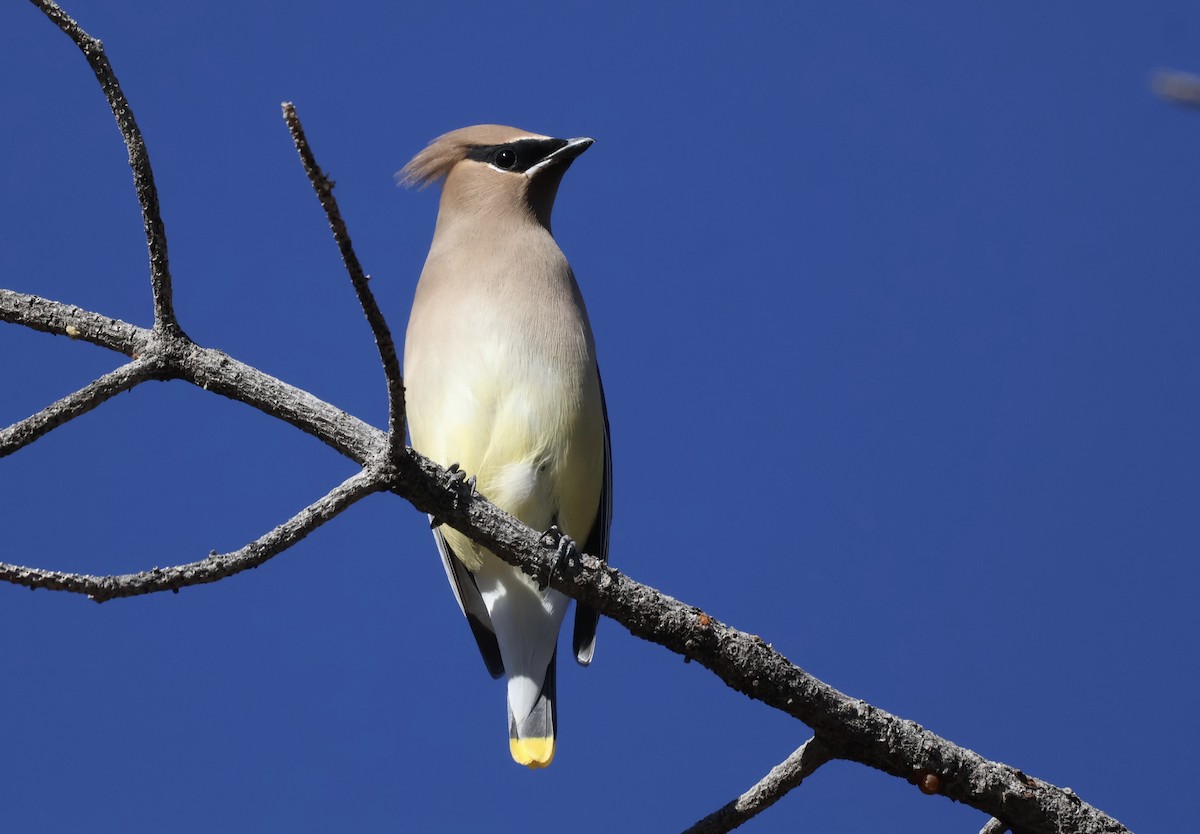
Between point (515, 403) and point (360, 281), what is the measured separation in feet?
5.19

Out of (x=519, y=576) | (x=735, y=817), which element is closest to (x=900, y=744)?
(x=735, y=817)

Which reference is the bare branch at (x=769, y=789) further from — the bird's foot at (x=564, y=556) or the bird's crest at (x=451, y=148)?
the bird's crest at (x=451, y=148)

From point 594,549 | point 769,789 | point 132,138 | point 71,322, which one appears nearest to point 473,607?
point 594,549

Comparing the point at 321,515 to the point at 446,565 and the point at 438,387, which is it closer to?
the point at 438,387

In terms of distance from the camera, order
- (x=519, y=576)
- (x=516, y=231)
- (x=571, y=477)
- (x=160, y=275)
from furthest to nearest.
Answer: (x=516, y=231) → (x=519, y=576) → (x=571, y=477) → (x=160, y=275)

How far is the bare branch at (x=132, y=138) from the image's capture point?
2516mm

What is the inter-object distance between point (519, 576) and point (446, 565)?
0.28 m

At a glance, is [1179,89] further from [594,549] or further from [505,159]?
[505,159]

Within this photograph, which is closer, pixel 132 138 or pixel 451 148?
pixel 132 138

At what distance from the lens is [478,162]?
4852 mm

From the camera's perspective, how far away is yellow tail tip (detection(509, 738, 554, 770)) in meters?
4.11

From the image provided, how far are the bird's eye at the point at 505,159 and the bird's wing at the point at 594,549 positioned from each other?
40.9 inches

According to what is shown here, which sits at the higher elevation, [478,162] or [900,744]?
[478,162]

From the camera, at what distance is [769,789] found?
9.32ft
